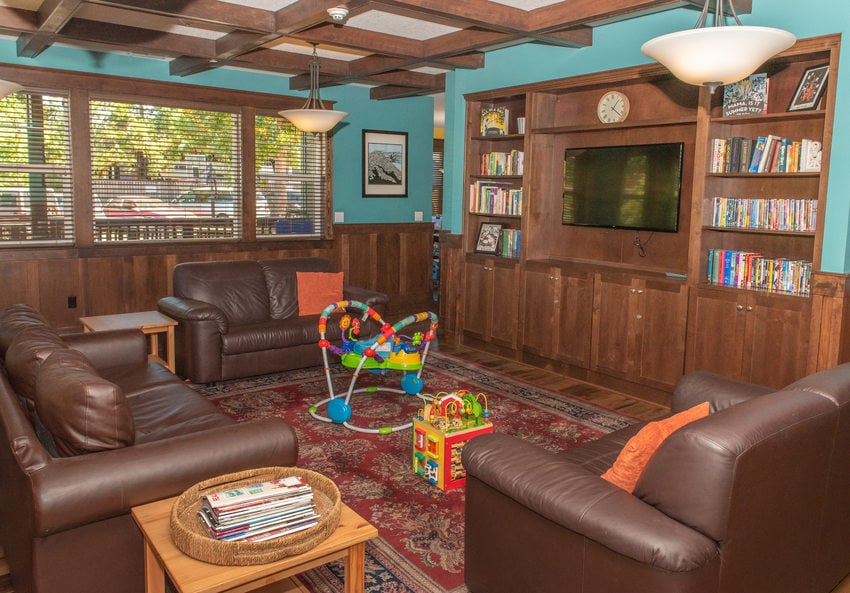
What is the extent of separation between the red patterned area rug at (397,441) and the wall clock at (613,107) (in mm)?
2213

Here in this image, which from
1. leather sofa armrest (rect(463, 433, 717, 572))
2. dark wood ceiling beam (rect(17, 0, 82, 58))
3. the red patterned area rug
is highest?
dark wood ceiling beam (rect(17, 0, 82, 58))

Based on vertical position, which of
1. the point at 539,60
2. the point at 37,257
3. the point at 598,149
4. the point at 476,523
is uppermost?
the point at 539,60

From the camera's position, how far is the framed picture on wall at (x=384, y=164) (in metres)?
8.25

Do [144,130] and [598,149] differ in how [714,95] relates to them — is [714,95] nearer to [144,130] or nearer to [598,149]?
[598,149]

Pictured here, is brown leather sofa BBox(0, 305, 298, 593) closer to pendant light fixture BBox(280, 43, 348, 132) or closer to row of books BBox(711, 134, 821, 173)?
pendant light fixture BBox(280, 43, 348, 132)

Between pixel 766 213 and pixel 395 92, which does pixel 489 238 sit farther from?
pixel 766 213

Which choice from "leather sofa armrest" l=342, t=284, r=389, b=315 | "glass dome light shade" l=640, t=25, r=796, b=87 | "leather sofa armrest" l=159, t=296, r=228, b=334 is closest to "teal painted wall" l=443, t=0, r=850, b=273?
"leather sofa armrest" l=342, t=284, r=389, b=315

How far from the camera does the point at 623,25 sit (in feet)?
16.8

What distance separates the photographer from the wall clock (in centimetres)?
548

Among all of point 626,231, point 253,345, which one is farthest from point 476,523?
point 626,231

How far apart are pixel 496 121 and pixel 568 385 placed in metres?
2.52

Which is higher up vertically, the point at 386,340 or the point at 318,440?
the point at 386,340

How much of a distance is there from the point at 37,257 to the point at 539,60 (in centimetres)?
465

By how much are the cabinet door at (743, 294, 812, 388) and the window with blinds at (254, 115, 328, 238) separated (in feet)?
16.1
